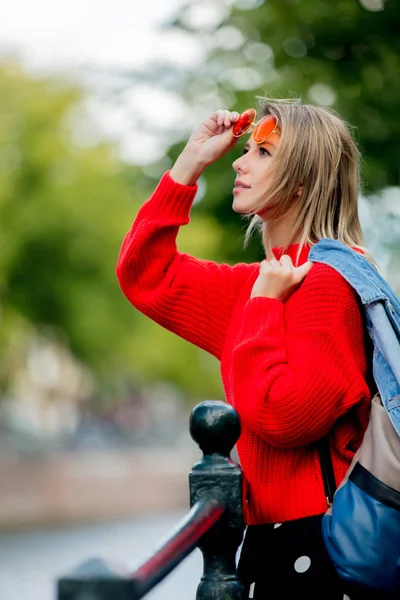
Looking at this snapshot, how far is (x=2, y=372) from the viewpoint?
2573cm

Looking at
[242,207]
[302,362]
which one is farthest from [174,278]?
[302,362]

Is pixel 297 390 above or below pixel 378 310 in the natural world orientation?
below

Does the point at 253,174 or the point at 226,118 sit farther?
the point at 226,118

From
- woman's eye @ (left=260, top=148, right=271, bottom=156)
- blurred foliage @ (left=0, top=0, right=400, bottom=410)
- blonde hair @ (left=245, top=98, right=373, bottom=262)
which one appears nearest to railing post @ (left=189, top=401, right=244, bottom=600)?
blonde hair @ (left=245, top=98, right=373, bottom=262)

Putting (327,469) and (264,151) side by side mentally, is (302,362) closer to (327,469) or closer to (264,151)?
(327,469)

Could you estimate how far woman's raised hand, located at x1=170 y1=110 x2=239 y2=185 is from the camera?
251cm

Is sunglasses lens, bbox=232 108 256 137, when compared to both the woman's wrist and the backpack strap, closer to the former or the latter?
the woman's wrist

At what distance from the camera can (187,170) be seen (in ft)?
8.36

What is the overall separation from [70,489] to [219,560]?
69.4ft

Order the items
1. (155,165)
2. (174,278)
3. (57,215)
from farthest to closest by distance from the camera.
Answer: (57,215)
(155,165)
(174,278)

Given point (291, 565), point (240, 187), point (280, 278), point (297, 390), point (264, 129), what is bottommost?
point (291, 565)

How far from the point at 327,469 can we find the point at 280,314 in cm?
33

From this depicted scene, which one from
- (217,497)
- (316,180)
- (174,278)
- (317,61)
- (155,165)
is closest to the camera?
(217,497)

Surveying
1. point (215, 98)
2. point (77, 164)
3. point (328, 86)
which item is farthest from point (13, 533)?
point (328, 86)
